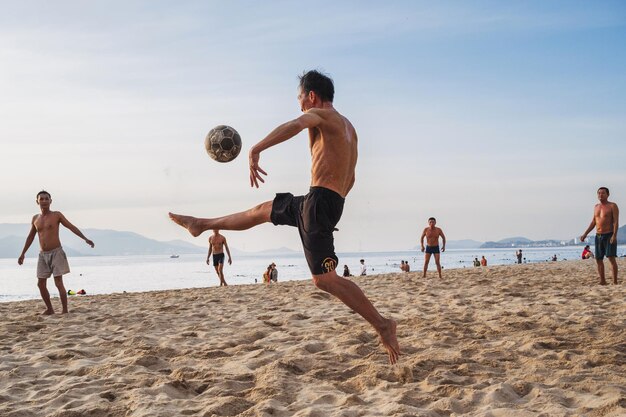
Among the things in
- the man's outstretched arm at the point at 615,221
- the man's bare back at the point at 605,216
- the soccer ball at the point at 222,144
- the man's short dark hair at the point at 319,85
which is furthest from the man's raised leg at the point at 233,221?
the man's bare back at the point at 605,216

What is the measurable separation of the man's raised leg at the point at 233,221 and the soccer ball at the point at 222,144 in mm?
1841

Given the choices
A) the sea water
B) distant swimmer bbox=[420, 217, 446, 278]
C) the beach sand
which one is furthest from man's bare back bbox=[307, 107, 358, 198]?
the sea water

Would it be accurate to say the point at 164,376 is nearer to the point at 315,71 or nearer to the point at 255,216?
the point at 255,216

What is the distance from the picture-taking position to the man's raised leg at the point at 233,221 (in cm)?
409

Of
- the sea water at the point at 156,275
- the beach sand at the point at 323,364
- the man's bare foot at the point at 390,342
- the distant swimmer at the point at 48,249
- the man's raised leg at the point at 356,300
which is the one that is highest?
the distant swimmer at the point at 48,249

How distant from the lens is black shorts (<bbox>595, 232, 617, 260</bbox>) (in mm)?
10016

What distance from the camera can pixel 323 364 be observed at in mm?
4254

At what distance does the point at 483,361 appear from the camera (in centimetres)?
420

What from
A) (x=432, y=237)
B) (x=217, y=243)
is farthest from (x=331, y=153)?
(x=217, y=243)

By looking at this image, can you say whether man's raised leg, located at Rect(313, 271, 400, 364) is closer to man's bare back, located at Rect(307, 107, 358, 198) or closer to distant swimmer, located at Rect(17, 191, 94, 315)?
man's bare back, located at Rect(307, 107, 358, 198)

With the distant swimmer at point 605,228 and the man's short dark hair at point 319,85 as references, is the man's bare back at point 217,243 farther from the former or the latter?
the man's short dark hair at point 319,85

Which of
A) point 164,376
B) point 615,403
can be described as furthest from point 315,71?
point 615,403

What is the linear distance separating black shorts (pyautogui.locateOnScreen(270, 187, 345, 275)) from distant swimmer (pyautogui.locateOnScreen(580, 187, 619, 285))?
26.5 feet

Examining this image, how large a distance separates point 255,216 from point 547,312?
4165mm
